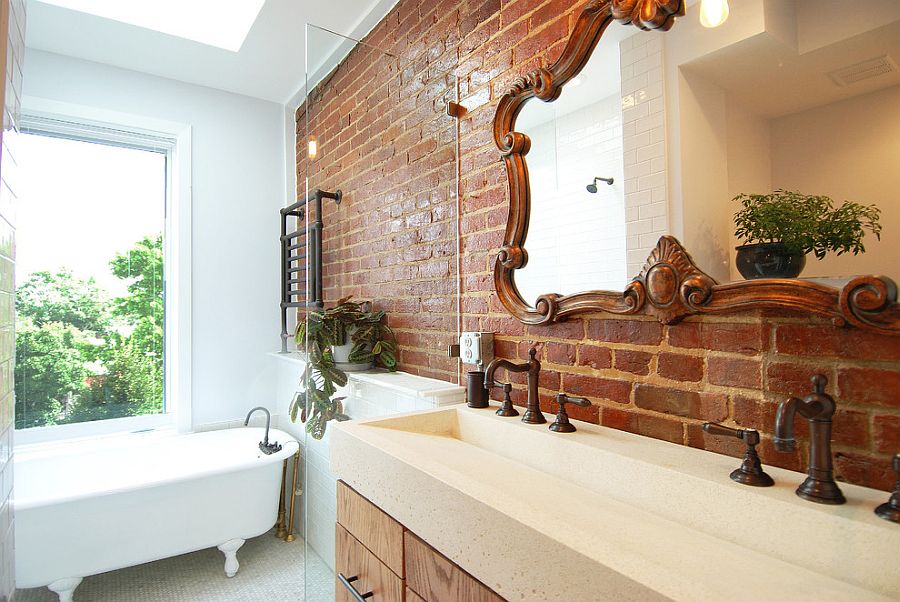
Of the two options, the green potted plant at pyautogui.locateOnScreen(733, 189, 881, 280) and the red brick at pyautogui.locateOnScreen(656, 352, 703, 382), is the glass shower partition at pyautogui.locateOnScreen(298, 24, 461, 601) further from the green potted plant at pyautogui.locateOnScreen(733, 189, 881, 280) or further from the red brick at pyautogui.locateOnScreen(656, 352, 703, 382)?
the green potted plant at pyautogui.locateOnScreen(733, 189, 881, 280)

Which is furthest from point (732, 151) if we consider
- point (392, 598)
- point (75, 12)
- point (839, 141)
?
point (75, 12)

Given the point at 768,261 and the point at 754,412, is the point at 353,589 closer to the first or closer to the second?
the point at 754,412

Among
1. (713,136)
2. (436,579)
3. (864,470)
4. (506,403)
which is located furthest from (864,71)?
(436,579)

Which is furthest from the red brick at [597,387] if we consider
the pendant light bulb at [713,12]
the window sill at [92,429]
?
the window sill at [92,429]

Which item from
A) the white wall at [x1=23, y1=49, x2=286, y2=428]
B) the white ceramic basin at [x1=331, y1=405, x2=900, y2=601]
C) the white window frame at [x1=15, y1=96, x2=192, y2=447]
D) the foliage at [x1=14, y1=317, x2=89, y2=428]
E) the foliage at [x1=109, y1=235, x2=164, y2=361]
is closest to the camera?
the white ceramic basin at [x1=331, y1=405, x2=900, y2=601]

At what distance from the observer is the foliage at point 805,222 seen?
87 cm

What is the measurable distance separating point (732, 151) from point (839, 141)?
0.18 meters

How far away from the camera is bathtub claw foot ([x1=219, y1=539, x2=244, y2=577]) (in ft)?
8.02

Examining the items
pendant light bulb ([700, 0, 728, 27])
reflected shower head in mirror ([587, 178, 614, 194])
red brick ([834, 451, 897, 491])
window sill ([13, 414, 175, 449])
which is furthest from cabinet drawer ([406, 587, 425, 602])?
window sill ([13, 414, 175, 449])

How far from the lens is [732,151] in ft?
3.38

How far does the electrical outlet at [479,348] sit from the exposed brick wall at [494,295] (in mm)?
35

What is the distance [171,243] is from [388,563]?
2.89 m

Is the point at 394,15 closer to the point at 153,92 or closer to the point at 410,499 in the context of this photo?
the point at 153,92

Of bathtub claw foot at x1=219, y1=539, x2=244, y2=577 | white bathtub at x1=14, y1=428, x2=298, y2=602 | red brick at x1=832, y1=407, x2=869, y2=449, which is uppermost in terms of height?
red brick at x1=832, y1=407, x2=869, y2=449
